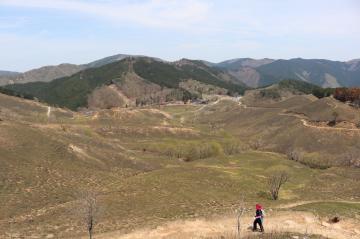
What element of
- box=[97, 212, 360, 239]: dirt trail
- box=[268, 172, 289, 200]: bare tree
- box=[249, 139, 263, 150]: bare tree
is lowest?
box=[249, 139, 263, 150]: bare tree

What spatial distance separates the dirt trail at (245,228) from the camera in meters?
42.3

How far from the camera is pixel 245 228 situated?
43312mm

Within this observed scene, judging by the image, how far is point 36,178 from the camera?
73.2 metres

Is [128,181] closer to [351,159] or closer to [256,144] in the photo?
[351,159]

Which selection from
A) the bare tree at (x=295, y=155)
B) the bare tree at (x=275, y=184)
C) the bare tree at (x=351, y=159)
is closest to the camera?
the bare tree at (x=275, y=184)

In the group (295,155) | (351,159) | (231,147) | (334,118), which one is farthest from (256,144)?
(351,159)

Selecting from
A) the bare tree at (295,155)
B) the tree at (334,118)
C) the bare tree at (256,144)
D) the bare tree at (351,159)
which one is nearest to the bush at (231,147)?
the bare tree at (256,144)

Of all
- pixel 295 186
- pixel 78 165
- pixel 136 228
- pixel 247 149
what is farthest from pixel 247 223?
pixel 247 149

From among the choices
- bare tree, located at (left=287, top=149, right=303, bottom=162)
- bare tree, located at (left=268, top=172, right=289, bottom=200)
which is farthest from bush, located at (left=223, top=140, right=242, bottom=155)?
bare tree, located at (left=268, top=172, right=289, bottom=200)

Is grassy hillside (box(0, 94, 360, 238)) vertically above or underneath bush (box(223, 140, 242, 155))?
above

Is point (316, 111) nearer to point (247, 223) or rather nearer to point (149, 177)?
point (149, 177)

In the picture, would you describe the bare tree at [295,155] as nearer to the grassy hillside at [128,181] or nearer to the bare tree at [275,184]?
the grassy hillside at [128,181]

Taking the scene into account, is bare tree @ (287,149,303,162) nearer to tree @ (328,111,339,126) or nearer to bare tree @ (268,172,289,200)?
tree @ (328,111,339,126)

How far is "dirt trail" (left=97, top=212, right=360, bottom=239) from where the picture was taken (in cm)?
4228
